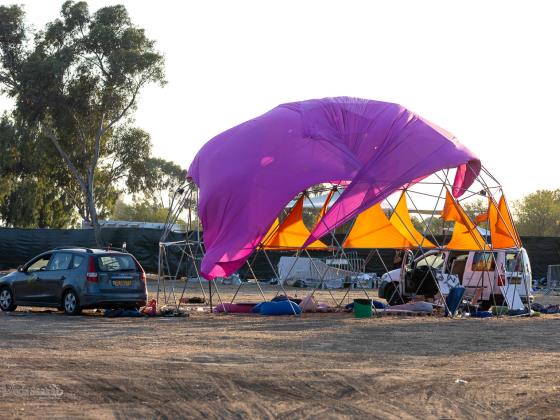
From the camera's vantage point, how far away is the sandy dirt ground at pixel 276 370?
9.40m

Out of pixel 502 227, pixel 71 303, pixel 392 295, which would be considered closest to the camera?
pixel 71 303

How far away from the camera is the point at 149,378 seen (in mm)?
11078

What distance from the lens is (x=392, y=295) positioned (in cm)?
2689

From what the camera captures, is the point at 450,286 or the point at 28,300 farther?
the point at 450,286

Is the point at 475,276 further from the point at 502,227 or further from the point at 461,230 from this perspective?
the point at 461,230

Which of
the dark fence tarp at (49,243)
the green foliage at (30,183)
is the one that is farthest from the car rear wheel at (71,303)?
the green foliage at (30,183)

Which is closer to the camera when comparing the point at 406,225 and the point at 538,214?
the point at 406,225

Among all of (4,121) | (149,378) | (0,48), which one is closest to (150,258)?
(0,48)

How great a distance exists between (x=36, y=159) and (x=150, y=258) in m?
16.2

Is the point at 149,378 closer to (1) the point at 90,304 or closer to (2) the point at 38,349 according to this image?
(2) the point at 38,349

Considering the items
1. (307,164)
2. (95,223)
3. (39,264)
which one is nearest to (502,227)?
(307,164)

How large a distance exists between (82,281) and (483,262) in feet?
29.8

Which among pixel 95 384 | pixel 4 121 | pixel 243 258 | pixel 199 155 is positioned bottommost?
pixel 95 384

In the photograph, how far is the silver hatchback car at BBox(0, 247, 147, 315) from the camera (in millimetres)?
21953
